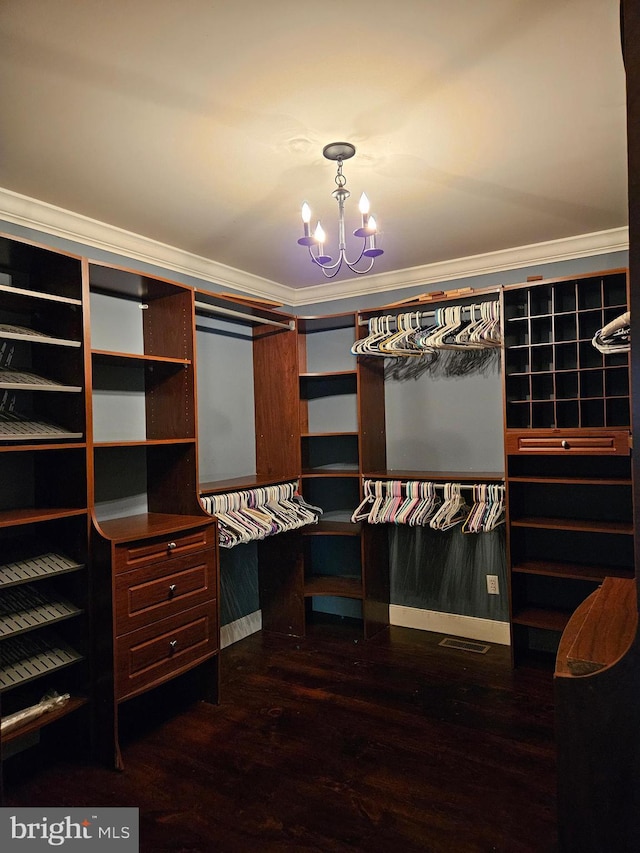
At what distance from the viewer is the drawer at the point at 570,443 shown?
121 inches

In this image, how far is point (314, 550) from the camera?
443 cm

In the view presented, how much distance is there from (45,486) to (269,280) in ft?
7.53

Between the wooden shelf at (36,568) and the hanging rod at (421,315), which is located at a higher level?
the hanging rod at (421,315)

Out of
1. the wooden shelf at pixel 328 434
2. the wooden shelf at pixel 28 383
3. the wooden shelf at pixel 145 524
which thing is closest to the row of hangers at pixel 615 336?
the wooden shelf at pixel 328 434

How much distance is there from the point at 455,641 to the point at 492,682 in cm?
62

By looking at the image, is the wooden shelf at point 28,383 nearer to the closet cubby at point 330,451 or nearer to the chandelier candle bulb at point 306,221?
the chandelier candle bulb at point 306,221

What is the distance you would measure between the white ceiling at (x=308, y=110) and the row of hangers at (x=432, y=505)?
1.60 metres

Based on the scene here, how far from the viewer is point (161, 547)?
8.97 feet

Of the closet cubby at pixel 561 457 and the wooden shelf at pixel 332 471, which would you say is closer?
the closet cubby at pixel 561 457

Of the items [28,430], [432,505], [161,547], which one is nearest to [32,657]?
[161,547]

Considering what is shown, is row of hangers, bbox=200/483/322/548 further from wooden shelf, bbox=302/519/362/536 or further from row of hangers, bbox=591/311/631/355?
row of hangers, bbox=591/311/631/355

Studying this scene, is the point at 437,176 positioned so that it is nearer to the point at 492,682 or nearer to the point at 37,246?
the point at 37,246

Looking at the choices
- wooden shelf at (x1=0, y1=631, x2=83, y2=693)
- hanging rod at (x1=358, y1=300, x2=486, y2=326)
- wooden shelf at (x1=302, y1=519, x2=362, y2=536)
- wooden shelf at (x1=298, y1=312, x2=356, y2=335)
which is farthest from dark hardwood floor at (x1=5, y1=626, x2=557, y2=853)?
wooden shelf at (x1=298, y1=312, x2=356, y2=335)

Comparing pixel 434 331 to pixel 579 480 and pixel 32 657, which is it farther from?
pixel 32 657
